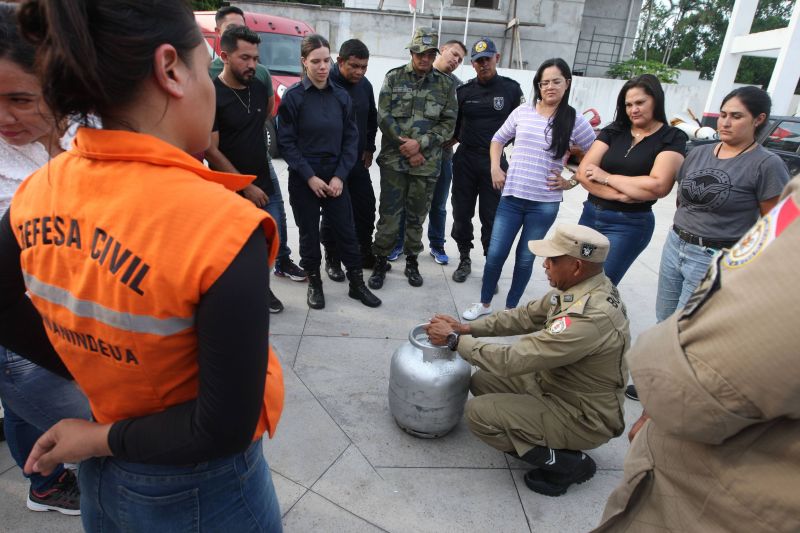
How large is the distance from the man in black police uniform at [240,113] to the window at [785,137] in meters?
9.33

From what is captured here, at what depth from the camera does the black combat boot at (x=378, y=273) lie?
13.6 ft

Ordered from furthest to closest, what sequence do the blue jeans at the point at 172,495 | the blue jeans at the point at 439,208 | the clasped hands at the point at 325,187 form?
the blue jeans at the point at 439,208 → the clasped hands at the point at 325,187 → the blue jeans at the point at 172,495

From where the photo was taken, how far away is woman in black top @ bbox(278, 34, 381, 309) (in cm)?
345

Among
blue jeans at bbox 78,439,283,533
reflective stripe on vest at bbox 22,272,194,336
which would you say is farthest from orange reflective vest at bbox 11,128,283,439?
blue jeans at bbox 78,439,283,533

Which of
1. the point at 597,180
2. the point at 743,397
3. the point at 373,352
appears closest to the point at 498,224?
the point at 597,180

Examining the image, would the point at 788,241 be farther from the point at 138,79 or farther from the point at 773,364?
the point at 138,79

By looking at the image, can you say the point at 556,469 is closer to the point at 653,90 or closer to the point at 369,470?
the point at 369,470

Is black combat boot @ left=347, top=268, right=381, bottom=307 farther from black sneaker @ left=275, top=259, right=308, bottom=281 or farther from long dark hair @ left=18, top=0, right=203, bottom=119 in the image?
long dark hair @ left=18, top=0, right=203, bottom=119

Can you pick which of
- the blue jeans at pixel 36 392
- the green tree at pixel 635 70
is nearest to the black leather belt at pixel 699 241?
the blue jeans at pixel 36 392

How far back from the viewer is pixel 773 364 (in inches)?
25.6

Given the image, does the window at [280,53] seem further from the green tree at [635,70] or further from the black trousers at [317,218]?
the green tree at [635,70]

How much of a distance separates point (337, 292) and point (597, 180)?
2.23m

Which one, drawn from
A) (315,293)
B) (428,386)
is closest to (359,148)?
(315,293)

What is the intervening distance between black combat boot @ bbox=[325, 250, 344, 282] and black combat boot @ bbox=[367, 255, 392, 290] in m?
0.29
